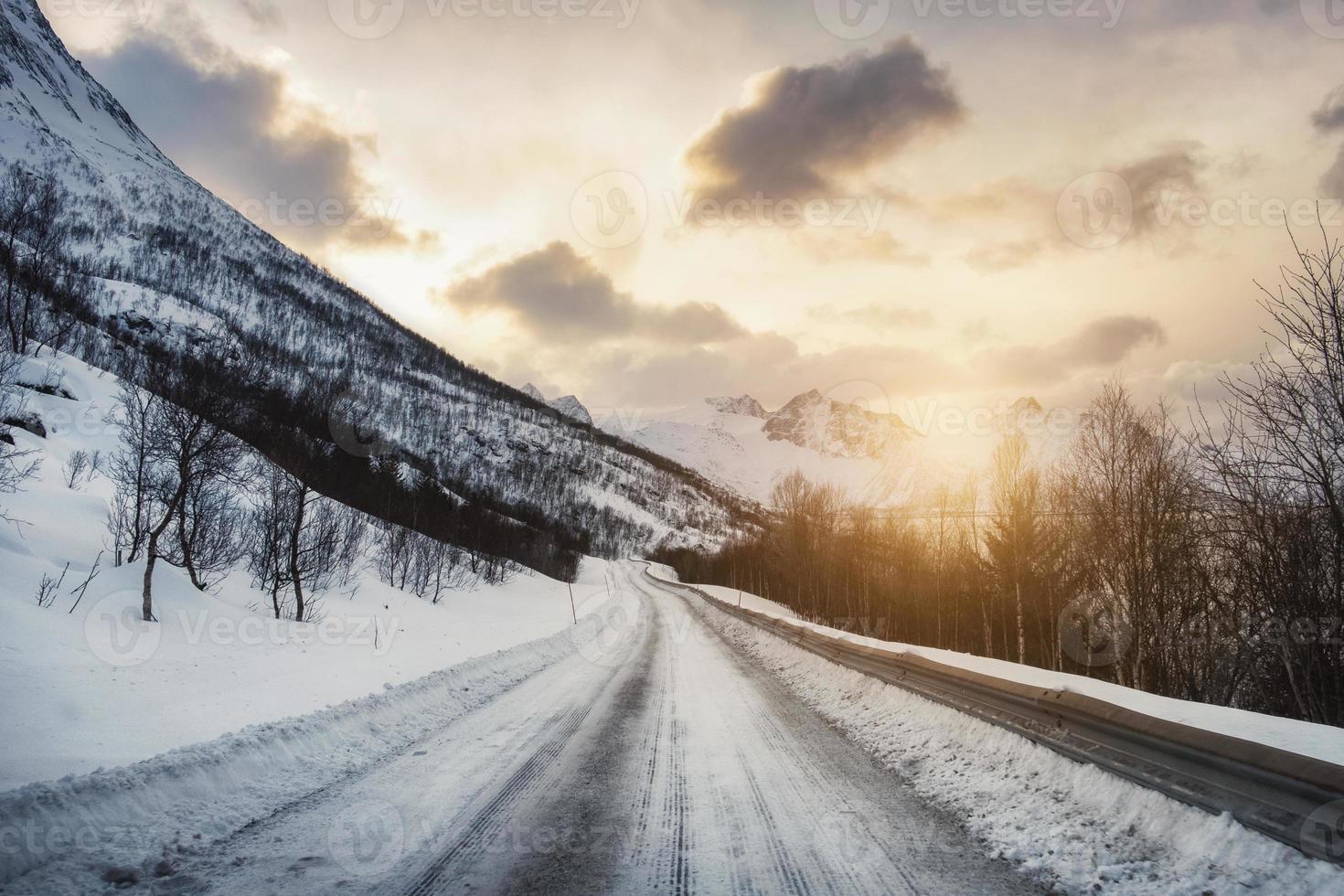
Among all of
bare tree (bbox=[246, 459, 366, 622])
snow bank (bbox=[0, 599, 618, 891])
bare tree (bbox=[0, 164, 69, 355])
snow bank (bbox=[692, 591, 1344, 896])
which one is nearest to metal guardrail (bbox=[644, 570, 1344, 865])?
snow bank (bbox=[692, 591, 1344, 896])

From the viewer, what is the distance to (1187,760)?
3.70 m

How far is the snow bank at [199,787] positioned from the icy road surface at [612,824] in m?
0.41

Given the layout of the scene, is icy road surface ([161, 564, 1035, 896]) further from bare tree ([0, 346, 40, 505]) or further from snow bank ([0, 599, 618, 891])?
bare tree ([0, 346, 40, 505])

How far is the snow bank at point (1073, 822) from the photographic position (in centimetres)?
311

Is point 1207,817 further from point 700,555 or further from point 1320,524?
point 700,555

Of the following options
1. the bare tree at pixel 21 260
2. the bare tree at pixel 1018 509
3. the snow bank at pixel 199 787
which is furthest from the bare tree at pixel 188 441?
the bare tree at pixel 1018 509

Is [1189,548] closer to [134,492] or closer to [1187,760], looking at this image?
[1187,760]

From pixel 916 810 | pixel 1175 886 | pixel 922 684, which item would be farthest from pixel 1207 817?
pixel 922 684

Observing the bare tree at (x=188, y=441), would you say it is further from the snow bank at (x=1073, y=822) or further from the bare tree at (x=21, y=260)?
the bare tree at (x=21, y=260)

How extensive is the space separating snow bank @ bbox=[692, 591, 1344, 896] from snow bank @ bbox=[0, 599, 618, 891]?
18.5ft

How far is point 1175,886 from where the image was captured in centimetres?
327

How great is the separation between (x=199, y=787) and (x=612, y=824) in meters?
3.59

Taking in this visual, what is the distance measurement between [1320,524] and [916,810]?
9.56 meters

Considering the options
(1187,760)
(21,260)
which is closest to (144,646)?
(1187,760)
